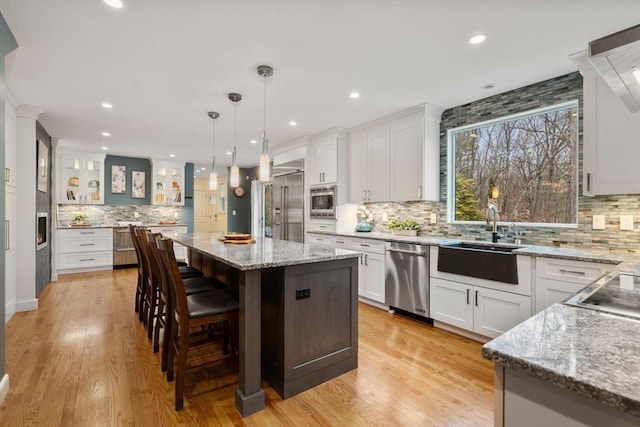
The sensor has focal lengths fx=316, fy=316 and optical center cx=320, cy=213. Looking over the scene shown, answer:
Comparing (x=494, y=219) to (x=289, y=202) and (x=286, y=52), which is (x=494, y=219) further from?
(x=289, y=202)

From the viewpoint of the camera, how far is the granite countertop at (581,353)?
578mm

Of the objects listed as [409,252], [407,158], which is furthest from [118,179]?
[409,252]

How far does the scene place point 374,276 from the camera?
384 centimetres

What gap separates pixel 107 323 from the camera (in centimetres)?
333

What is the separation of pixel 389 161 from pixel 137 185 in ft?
19.3

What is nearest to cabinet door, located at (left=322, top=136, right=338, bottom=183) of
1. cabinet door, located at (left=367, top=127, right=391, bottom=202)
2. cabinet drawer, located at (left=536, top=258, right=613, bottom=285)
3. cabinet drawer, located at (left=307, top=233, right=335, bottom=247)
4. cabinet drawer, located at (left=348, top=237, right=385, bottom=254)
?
cabinet door, located at (left=367, top=127, right=391, bottom=202)

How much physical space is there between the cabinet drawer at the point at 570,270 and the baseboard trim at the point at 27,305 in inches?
211

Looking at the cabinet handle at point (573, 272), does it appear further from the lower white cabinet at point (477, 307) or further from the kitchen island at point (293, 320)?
the kitchen island at point (293, 320)

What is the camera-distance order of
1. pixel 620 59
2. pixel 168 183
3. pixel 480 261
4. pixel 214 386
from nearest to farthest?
pixel 620 59 → pixel 214 386 → pixel 480 261 → pixel 168 183

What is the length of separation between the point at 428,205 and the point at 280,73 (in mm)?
2420

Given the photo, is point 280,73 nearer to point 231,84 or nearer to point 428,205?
point 231,84

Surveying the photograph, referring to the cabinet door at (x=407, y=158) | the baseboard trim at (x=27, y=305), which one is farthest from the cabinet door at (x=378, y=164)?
the baseboard trim at (x=27, y=305)

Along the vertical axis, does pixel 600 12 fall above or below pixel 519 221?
above

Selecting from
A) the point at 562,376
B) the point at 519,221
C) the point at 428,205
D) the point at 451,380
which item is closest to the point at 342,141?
the point at 428,205
